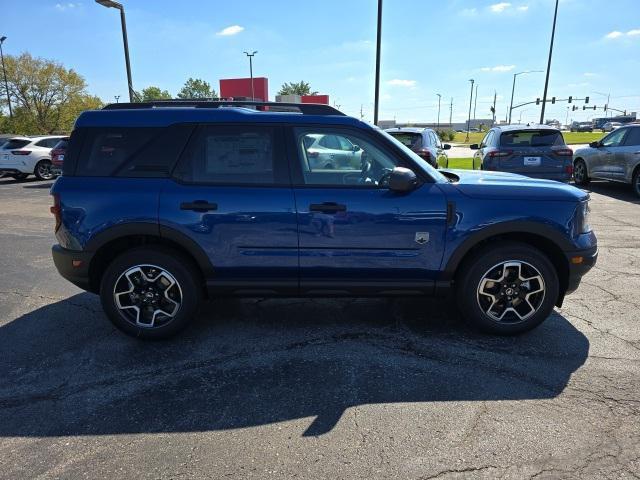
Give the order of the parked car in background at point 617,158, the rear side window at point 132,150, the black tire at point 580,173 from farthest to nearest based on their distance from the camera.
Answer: the black tire at point 580,173 → the parked car in background at point 617,158 → the rear side window at point 132,150

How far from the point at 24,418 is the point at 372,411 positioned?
2.13 m

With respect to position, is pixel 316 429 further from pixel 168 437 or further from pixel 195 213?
pixel 195 213

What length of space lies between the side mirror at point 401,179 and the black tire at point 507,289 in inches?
33.2

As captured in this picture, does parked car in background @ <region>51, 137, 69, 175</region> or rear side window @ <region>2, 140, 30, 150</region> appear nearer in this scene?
parked car in background @ <region>51, 137, 69, 175</region>

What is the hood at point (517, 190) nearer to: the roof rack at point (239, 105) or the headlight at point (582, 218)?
the headlight at point (582, 218)

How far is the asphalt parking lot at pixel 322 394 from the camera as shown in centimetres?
246

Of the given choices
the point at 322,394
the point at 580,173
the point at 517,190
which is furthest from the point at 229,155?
the point at 580,173

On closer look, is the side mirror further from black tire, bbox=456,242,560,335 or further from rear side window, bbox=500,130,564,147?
rear side window, bbox=500,130,564,147

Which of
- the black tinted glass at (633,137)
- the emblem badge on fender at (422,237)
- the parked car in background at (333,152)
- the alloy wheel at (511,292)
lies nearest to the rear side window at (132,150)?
the parked car in background at (333,152)

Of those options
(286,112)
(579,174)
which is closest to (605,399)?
A: (286,112)

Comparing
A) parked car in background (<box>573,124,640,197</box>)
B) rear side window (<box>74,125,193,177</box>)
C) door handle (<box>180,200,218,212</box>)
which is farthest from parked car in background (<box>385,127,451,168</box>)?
door handle (<box>180,200,218,212</box>)

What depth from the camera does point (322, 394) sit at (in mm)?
3068

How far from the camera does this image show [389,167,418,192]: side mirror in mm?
3475

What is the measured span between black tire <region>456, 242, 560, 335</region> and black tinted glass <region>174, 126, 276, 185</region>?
1.80 meters
